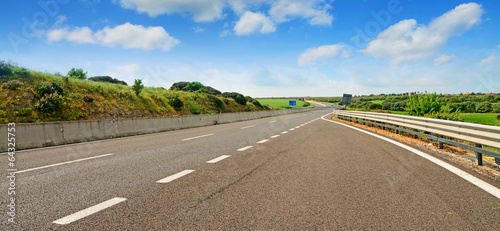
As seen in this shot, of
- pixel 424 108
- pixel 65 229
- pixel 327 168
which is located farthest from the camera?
pixel 424 108

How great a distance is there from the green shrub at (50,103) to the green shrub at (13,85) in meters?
1.94

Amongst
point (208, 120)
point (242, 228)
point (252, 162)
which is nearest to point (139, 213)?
point (242, 228)

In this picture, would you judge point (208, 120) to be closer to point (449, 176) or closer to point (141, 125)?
point (141, 125)

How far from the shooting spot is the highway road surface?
304 centimetres

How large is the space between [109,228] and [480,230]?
3747 mm

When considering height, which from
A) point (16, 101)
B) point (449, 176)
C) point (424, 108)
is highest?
point (16, 101)

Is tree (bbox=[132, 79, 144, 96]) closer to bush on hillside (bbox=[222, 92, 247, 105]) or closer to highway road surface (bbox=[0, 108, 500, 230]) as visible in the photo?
highway road surface (bbox=[0, 108, 500, 230])

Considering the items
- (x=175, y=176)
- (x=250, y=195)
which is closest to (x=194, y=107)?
(x=175, y=176)

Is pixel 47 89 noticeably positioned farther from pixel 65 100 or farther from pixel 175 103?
pixel 175 103

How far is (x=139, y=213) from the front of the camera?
128 inches

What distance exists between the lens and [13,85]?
20.8 m

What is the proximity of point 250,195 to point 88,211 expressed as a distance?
79.6 inches

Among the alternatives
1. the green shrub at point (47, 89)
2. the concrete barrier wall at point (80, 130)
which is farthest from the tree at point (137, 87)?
the concrete barrier wall at point (80, 130)

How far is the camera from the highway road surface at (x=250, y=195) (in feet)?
9.96
